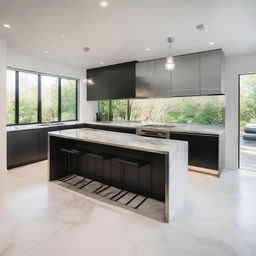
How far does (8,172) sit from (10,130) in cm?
91

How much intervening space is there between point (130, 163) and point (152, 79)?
115 inches

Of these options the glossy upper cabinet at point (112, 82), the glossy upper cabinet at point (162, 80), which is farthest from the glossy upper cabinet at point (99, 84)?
the glossy upper cabinet at point (162, 80)

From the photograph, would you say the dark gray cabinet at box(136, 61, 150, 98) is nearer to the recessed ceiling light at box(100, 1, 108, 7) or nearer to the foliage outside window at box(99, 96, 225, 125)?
the foliage outside window at box(99, 96, 225, 125)

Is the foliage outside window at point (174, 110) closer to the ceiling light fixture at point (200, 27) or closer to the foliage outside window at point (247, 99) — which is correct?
the foliage outside window at point (247, 99)

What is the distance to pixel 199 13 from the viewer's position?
258 centimetres

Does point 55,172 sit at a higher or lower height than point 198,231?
higher

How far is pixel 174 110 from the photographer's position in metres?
5.08

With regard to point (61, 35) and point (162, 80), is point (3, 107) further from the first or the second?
point (162, 80)

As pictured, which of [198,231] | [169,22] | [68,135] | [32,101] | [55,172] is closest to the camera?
[198,231]

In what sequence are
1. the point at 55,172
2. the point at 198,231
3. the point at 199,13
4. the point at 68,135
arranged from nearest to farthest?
the point at 198,231 → the point at 199,13 → the point at 68,135 → the point at 55,172

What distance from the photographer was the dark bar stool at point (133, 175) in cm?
282

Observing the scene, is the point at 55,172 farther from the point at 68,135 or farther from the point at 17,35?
the point at 17,35

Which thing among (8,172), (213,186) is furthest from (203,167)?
(8,172)

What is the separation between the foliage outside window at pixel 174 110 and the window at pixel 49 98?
1869mm
